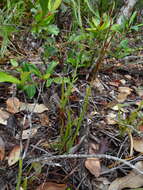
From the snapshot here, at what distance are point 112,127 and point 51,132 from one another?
25 centimetres

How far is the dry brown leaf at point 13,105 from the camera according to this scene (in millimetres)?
908

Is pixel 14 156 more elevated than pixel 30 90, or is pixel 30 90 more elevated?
pixel 30 90

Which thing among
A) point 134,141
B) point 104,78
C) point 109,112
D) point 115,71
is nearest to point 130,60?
point 115,71

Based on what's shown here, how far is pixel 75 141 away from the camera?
2.70 ft

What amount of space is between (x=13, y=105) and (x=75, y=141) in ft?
0.97

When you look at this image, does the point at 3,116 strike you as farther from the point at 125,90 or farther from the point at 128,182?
the point at 125,90

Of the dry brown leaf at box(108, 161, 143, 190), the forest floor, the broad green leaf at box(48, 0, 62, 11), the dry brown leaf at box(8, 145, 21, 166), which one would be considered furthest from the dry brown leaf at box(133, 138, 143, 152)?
the broad green leaf at box(48, 0, 62, 11)

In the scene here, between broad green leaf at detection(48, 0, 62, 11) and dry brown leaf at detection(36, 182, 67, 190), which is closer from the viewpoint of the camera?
dry brown leaf at detection(36, 182, 67, 190)

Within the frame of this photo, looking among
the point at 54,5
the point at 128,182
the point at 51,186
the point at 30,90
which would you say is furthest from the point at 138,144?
the point at 54,5

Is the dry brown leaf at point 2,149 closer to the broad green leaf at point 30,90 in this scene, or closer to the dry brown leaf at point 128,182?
the broad green leaf at point 30,90

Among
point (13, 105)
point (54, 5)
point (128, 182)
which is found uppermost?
point (54, 5)

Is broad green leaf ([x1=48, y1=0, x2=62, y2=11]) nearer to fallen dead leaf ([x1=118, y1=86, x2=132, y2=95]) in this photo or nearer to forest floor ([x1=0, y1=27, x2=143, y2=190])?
forest floor ([x1=0, y1=27, x2=143, y2=190])

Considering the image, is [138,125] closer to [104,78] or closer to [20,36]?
[104,78]

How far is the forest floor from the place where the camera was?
738 mm
